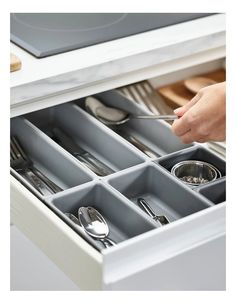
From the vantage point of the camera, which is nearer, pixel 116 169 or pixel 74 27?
pixel 116 169

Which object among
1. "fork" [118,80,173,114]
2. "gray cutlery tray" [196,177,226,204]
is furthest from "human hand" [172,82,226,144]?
"fork" [118,80,173,114]

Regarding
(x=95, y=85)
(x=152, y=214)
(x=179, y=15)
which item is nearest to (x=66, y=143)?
(x=95, y=85)

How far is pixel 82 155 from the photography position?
4.30 feet

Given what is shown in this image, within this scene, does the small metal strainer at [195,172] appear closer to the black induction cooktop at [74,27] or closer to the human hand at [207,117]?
the human hand at [207,117]

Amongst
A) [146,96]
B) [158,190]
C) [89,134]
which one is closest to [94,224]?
[158,190]

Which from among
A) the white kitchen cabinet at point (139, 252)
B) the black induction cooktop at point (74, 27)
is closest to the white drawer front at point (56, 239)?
the white kitchen cabinet at point (139, 252)

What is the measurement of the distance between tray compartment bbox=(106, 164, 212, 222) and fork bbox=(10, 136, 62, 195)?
0.12 metres

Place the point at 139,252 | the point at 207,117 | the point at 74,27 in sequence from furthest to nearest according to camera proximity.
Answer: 1. the point at 74,27
2. the point at 207,117
3. the point at 139,252

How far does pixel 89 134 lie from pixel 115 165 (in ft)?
0.27

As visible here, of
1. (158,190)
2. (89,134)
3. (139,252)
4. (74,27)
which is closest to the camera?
(139,252)

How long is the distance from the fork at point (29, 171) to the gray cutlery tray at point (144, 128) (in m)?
0.19

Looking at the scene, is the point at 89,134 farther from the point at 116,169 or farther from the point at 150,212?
the point at 150,212

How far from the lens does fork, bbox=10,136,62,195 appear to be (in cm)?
122

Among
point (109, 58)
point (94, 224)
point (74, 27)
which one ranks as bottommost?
point (94, 224)
